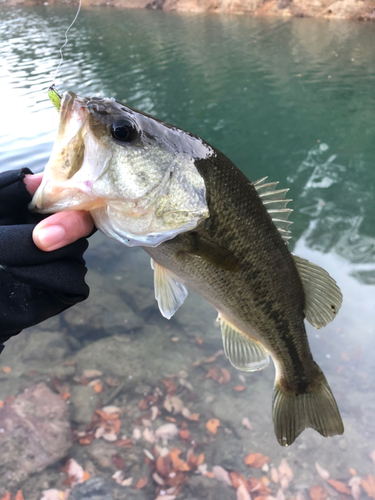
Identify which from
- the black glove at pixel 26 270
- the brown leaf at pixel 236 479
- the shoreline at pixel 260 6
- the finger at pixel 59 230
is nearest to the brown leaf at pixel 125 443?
the brown leaf at pixel 236 479

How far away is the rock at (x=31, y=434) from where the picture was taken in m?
2.65

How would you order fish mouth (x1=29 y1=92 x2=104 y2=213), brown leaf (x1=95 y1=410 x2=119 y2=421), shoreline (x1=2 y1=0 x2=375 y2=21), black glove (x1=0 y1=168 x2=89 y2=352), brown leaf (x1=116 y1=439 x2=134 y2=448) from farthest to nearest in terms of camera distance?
shoreline (x1=2 y1=0 x2=375 y2=21) < brown leaf (x1=95 y1=410 x2=119 y2=421) < brown leaf (x1=116 y1=439 x2=134 y2=448) < black glove (x1=0 y1=168 x2=89 y2=352) < fish mouth (x1=29 y1=92 x2=104 y2=213)

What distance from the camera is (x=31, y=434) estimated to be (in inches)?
112

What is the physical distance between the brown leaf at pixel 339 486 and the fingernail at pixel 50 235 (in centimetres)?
269

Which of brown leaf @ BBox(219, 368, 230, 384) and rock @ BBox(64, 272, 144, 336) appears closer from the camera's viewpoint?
brown leaf @ BBox(219, 368, 230, 384)

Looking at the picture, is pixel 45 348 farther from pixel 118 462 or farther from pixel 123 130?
pixel 123 130

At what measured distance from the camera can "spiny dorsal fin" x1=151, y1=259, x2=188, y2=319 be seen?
166 cm

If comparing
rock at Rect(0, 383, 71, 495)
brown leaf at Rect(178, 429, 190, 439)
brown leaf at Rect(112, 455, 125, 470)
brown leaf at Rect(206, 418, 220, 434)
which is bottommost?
brown leaf at Rect(206, 418, 220, 434)

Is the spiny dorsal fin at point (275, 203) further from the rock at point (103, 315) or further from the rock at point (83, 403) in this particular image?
the rock at point (103, 315)

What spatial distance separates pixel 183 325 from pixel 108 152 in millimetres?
2966

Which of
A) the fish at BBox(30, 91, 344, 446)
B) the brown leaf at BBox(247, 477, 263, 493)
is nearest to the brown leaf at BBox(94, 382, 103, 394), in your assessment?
the brown leaf at BBox(247, 477, 263, 493)

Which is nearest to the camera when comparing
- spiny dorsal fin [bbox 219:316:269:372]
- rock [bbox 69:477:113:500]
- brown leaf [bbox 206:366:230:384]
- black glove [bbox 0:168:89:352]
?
black glove [bbox 0:168:89:352]

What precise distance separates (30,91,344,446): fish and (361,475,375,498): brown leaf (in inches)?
46.6

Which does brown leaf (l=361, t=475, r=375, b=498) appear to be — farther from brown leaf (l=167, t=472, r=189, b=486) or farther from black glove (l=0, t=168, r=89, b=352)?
black glove (l=0, t=168, r=89, b=352)
